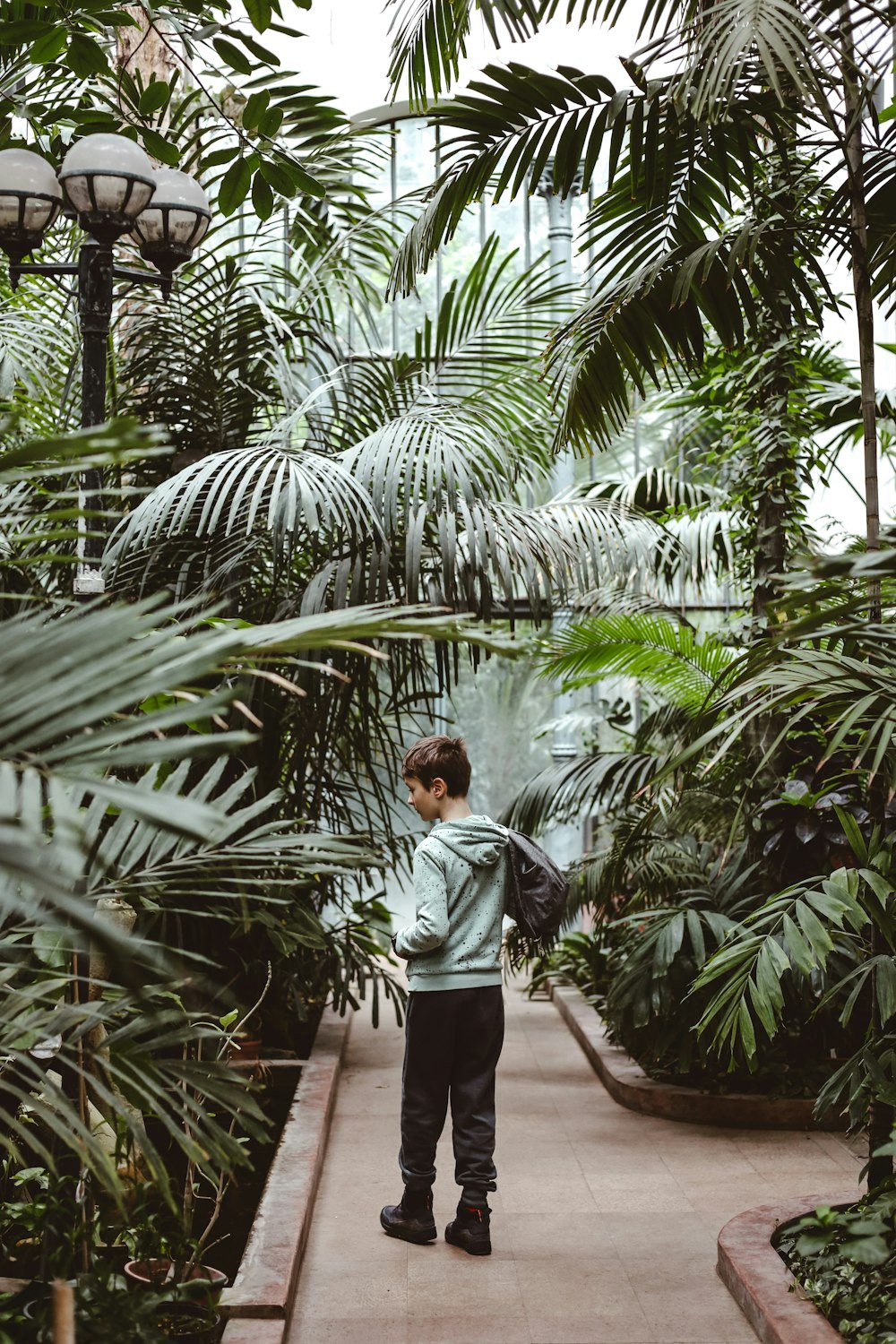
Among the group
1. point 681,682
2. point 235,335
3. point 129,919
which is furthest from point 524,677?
point 129,919

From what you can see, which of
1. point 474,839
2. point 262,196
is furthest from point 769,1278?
point 262,196

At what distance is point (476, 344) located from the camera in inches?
→ 226

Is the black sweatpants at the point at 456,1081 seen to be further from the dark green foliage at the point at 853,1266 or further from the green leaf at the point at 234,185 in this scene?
the green leaf at the point at 234,185

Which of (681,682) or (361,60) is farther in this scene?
(361,60)

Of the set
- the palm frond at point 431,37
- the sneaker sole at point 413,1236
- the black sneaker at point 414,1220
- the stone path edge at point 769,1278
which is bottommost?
the sneaker sole at point 413,1236

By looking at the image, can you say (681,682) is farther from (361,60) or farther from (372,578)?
(361,60)

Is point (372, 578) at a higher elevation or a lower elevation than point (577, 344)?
lower

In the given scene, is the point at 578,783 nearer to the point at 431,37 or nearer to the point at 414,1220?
the point at 414,1220

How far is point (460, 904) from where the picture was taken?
11.8ft

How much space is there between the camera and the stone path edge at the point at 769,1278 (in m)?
2.74

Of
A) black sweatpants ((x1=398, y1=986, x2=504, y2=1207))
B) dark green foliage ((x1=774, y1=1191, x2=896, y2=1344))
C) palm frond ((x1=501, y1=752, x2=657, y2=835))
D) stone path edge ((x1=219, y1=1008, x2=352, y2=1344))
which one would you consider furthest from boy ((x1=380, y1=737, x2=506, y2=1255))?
palm frond ((x1=501, y1=752, x2=657, y2=835))

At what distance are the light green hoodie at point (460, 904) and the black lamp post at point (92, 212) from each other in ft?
3.92

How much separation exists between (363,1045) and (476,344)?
3427 millimetres

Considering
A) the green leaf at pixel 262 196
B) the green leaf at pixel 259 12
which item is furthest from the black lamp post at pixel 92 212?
the green leaf at pixel 259 12
